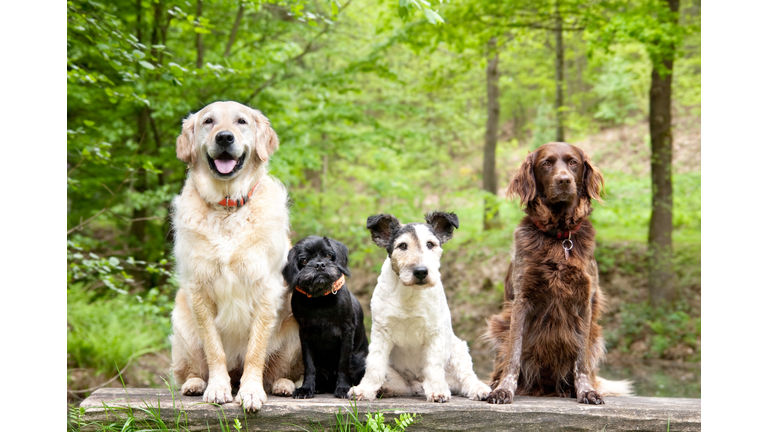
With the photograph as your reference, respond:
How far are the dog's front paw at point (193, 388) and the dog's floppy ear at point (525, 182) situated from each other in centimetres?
265

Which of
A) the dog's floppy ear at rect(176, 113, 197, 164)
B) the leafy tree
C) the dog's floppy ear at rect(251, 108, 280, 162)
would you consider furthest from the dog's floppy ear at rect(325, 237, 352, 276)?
the leafy tree

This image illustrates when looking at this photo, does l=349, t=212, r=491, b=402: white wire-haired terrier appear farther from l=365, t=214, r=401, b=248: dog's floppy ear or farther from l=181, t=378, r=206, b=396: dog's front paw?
l=181, t=378, r=206, b=396: dog's front paw

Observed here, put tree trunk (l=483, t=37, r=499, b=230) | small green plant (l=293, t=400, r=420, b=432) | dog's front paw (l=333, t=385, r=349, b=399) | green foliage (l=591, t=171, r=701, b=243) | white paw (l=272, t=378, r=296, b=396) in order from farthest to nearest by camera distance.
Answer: tree trunk (l=483, t=37, r=499, b=230), green foliage (l=591, t=171, r=701, b=243), white paw (l=272, t=378, r=296, b=396), dog's front paw (l=333, t=385, r=349, b=399), small green plant (l=293, t=400, r=420, b=432)

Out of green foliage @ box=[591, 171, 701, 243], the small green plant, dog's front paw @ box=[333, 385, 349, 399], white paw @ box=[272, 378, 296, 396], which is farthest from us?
green foliage @ box=[591, 171, 701, 243]

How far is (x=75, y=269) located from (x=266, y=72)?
4.79 metres

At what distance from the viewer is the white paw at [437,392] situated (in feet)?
10.9

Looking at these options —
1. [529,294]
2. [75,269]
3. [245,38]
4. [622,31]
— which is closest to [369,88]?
[245,38]

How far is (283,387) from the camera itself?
138 inches

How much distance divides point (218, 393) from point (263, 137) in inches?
69.8

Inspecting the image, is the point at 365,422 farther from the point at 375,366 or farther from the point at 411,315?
the point at 411,315

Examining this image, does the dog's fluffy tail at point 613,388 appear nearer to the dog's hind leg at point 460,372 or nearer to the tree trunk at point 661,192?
the dog's hind leg at point 460,372

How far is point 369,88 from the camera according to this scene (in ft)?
57.6

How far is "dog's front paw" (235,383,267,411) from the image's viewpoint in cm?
312

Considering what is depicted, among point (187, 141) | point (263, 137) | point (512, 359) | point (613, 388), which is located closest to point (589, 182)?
point (512, 359)
